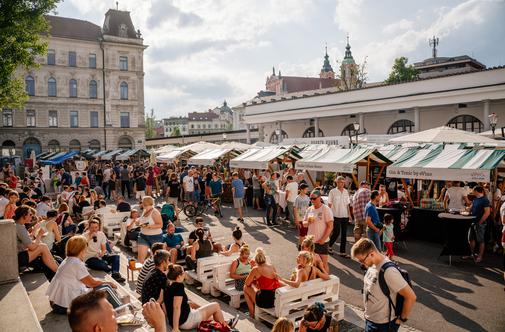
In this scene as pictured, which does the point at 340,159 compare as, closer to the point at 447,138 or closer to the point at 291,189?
the point at 291,189

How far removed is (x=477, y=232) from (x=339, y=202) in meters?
3.33

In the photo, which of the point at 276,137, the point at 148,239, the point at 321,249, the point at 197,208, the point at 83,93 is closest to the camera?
the point at 321,249

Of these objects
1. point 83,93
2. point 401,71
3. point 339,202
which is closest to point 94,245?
point 339,202

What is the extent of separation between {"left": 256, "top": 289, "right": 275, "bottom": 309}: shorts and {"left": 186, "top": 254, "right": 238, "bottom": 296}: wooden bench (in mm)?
1776

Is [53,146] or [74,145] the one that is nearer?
[53,146]

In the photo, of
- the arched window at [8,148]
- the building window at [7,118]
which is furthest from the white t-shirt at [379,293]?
the building window at [7,118]

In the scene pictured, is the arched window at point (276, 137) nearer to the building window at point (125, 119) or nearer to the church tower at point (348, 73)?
the church tower at point (348, 73)

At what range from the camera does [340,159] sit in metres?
14.1

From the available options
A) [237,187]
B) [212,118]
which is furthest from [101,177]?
[212,118]

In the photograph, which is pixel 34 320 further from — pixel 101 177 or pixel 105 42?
pixel 105 42

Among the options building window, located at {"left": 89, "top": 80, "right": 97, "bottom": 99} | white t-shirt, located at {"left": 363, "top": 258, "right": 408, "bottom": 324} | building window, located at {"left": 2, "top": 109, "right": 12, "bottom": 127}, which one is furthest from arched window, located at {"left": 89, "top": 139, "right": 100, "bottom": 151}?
white t-shirt, located at {"left": 363, "top": 258, "right": 408, "bottom": 324}

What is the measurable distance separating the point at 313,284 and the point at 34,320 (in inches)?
152

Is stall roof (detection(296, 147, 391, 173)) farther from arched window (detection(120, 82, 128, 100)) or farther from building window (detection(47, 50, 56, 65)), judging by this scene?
building window (detection(47, 50, 56, 65))

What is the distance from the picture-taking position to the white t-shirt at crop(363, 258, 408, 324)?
4.15m
